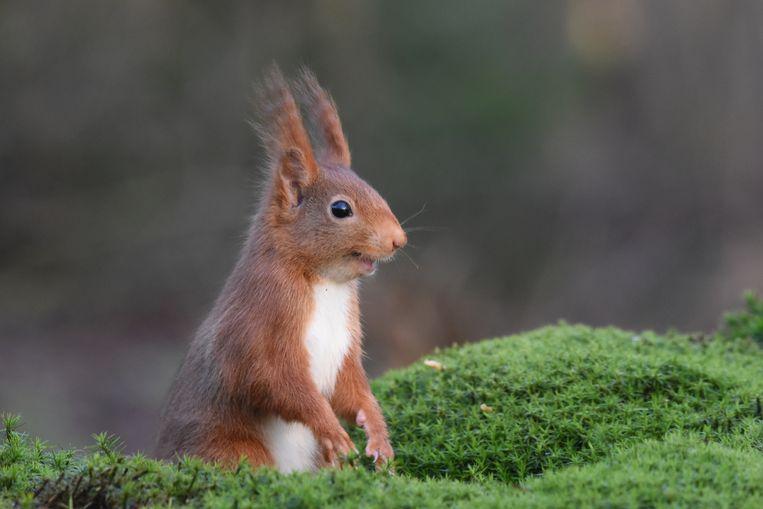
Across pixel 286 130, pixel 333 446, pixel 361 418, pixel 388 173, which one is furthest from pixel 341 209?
pixel 388 173

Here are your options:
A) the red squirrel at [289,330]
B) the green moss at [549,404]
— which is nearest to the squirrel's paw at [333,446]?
the red squirrel at [289,330]

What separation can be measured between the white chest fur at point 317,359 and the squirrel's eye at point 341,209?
33cm

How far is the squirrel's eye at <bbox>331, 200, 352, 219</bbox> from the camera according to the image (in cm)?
475

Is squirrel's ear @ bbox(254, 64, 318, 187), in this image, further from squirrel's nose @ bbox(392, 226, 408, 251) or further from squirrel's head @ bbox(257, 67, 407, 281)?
squirrel's nose @ bbox(392, 226, 408, 251)

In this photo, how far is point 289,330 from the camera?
4.53m

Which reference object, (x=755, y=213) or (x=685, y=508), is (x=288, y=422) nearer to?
(x=685, y=508)

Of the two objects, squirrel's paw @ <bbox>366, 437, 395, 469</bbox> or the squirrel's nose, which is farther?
the squirrel's nose

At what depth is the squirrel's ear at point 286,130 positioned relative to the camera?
4848mm

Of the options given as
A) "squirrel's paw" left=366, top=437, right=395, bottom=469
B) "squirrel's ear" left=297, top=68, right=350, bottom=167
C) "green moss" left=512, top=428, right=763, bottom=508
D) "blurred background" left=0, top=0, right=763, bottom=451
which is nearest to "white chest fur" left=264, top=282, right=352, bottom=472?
"squirrel's paw" left=366, top=437, right=395, bottom=469

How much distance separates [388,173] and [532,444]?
950 centimetres

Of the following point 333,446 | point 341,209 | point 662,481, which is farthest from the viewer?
point 341,209

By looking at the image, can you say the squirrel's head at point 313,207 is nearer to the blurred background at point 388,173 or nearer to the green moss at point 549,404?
the green moss at point 549,404

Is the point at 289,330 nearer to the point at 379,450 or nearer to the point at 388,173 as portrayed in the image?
the point at 379,450

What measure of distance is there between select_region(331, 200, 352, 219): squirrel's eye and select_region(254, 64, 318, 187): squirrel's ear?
0.21m
